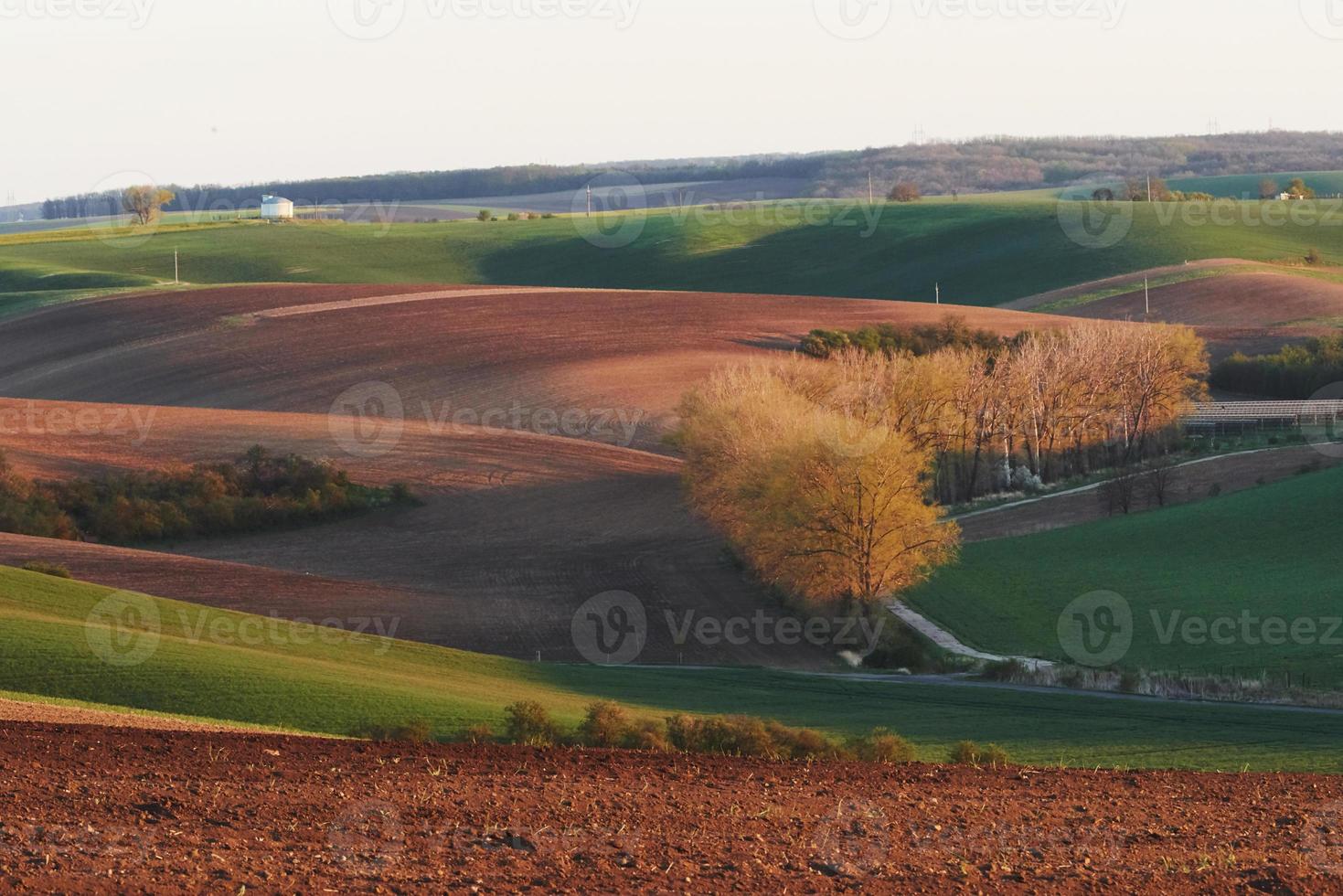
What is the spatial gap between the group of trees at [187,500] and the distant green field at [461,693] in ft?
50.7

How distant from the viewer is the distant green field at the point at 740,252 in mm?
128125

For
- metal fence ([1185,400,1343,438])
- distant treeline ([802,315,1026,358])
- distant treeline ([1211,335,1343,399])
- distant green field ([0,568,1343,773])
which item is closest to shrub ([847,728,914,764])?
distant green field ([0,568,1343,773])

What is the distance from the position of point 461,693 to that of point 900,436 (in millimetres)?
→ 23130

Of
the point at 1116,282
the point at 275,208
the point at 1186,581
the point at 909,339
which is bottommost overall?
the point at 1186,581

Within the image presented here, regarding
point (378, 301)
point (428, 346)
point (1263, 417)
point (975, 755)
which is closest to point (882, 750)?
point (975, 755)

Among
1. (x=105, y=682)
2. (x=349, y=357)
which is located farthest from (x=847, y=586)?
(x=349, y=357)

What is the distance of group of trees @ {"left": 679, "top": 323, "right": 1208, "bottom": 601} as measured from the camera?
4488 cm

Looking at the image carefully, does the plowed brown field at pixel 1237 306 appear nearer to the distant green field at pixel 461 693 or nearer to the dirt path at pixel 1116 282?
the dirt path at pixel 1116 282

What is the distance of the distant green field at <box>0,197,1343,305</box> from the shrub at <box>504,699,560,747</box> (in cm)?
10357

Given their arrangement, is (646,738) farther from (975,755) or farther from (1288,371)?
(1288,371)

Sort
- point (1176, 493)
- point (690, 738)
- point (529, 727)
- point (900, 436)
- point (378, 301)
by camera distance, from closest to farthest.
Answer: point (690, 738) < point (529, 727) < point (900, 436) < point (1176, 493) < point (378, 301)

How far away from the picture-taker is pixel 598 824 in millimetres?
14117

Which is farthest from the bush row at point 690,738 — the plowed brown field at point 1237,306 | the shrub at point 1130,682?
the plowed brown field at point 1237,306

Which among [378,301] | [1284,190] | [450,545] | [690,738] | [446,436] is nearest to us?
[690,738]
